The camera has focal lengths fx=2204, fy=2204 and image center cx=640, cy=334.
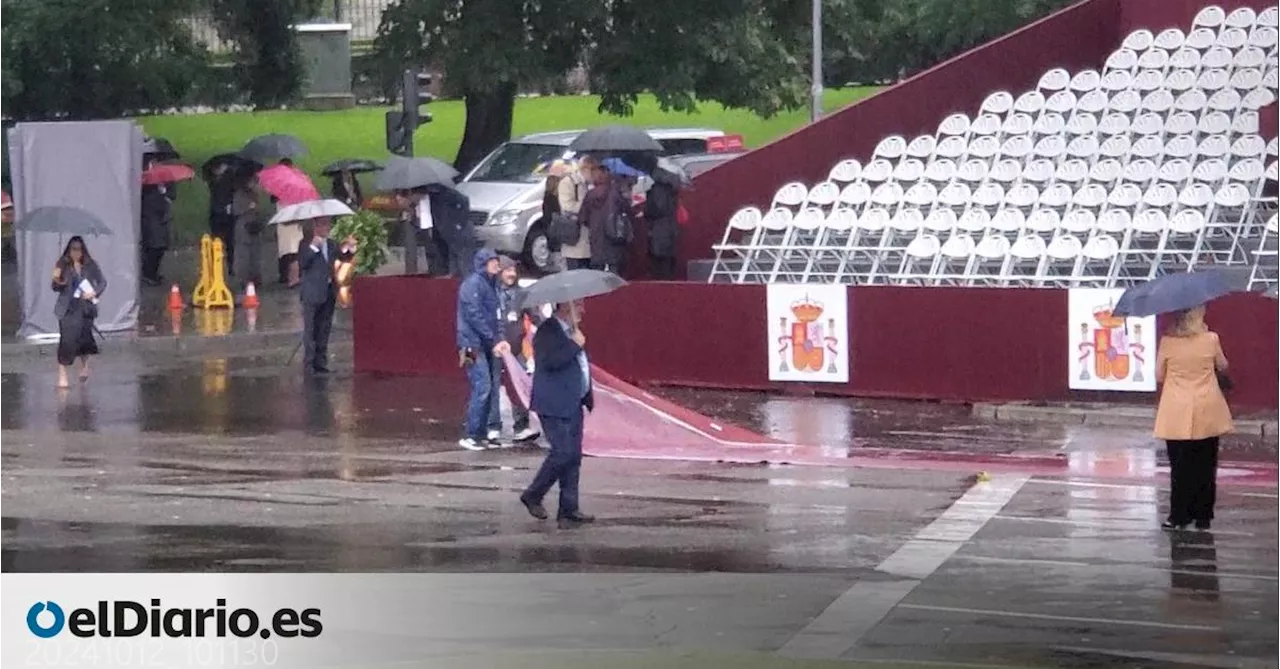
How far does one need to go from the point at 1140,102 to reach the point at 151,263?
46.9ft

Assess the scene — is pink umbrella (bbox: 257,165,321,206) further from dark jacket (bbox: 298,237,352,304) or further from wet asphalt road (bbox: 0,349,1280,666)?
wet asphalt road (bbox: 0,349,1280,666)

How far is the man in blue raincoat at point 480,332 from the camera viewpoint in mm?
16812

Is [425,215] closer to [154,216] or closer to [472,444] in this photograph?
[472,444]

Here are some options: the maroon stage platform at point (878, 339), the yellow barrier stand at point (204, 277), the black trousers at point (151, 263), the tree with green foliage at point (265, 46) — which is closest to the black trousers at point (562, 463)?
the maroon stage platform at point (878, 339)

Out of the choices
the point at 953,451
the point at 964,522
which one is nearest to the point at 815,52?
the point at 953,451

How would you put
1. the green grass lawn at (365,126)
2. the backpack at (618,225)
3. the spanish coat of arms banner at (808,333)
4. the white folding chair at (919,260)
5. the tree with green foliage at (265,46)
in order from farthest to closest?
the green grass lawn at (365,126) < the tree with green foliage at (265,46) < the backpack at (618,225) < the white folding chair at (919,260) < the spanish coat of arms banner at (808,333)

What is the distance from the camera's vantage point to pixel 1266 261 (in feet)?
66.9

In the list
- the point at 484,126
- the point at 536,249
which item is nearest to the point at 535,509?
the point at 536,249

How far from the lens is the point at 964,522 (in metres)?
13.5

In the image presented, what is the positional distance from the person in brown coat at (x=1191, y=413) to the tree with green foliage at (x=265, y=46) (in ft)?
99.7

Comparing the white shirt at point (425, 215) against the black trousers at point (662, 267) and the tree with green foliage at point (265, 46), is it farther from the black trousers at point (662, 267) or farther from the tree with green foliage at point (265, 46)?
the tree with green foliage at point (265, 46)

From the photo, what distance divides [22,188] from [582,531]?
1389cm

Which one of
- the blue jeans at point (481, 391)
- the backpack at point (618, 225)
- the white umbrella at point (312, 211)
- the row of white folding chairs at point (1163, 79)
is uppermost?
the row of white folding chairs at point (1163, 79)

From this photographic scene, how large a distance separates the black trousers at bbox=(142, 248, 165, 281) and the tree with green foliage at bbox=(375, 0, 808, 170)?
235 inches
